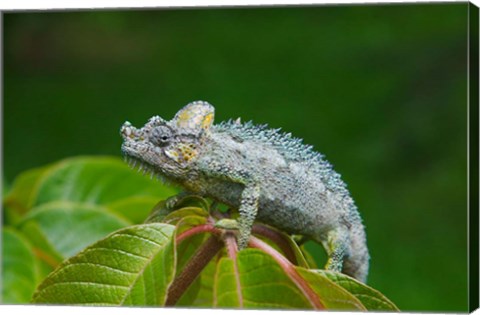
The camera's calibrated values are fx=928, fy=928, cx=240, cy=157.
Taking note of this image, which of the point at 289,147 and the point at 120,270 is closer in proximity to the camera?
the point at 120,270

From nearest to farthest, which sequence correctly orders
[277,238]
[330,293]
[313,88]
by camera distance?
[330,293] → [277,238] → [313,88]

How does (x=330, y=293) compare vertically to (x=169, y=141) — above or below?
below

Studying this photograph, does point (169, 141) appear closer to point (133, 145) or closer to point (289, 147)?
point (133, 145)

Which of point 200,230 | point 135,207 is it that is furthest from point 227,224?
point 135,207

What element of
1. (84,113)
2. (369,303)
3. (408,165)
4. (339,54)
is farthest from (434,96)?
(369,303)

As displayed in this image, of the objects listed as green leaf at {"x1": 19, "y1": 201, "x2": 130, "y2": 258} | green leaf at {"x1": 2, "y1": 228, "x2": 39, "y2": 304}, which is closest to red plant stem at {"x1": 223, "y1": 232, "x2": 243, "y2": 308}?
green leaf at {"x1": 19, "y1": 201, "x2": 130, "y2": 258}

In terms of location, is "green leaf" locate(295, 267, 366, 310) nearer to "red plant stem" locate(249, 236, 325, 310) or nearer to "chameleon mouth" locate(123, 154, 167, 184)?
"red plant stem" locate(249, 236, 325, 310)
